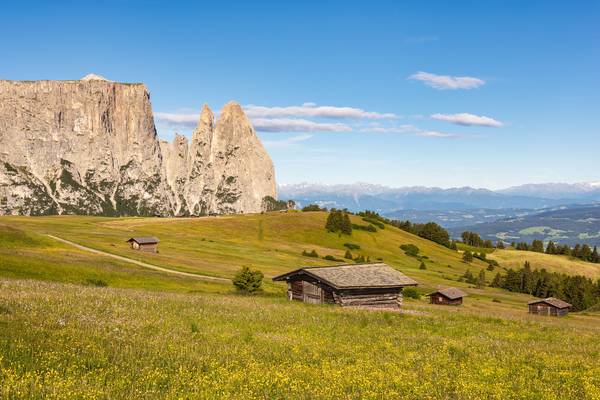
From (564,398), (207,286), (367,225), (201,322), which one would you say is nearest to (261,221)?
(367,225)

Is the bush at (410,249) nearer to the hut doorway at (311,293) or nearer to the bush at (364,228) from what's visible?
the bush at (364,228)

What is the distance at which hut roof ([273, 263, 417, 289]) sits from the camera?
41.4 m

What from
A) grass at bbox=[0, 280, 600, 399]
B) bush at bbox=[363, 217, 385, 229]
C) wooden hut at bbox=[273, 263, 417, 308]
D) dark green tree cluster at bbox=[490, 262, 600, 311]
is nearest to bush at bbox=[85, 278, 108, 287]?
wooden hut at bbox=[273, 263, 417, 308]

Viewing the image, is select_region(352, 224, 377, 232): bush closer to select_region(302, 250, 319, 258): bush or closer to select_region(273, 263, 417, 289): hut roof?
select_region(302, 250, 319, 258): bush

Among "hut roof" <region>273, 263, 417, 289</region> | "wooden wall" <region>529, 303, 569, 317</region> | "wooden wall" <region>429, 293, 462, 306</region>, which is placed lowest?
"wooden wall" <region>529, 303, 569, 317</region>

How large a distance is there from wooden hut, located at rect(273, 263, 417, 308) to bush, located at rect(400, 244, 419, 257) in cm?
10135

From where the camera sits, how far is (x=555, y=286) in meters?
121

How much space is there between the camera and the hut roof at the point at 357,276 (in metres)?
41.4

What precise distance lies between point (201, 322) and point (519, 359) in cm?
1278

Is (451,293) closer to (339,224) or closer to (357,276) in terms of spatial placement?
(357,276)

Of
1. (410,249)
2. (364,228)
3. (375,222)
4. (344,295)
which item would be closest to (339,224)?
(364,228)

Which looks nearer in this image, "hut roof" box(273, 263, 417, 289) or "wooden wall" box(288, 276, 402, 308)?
"hut roof" box(273, 263, 417, 289)

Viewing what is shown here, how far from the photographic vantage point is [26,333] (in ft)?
43.2

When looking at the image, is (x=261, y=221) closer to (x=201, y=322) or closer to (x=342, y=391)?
(x=201, y=322)
